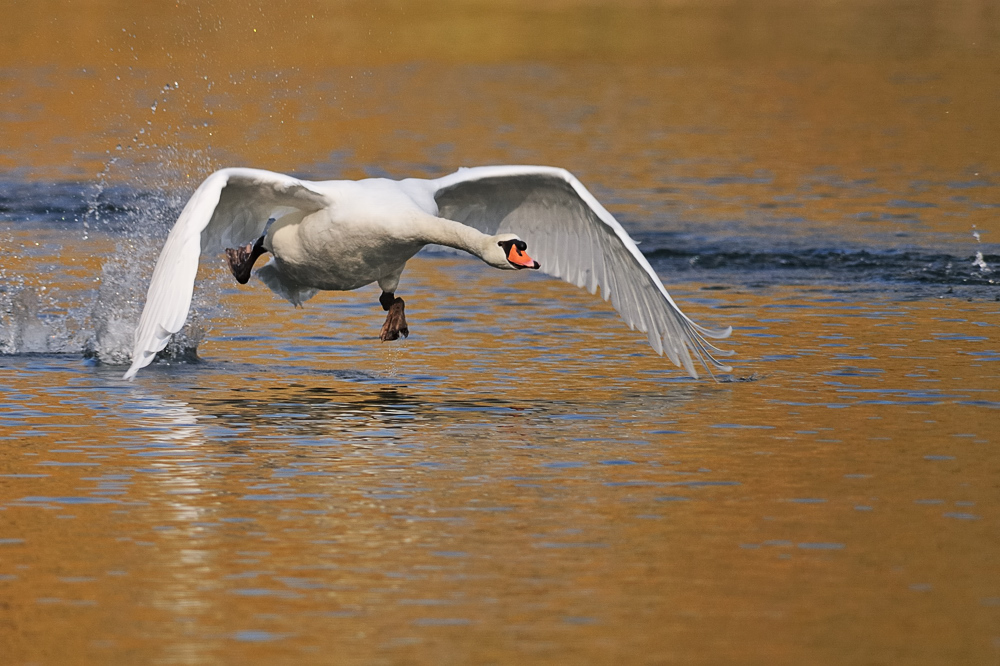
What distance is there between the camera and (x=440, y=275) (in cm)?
1862

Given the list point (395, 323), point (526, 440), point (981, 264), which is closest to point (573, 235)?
point (395, 323)

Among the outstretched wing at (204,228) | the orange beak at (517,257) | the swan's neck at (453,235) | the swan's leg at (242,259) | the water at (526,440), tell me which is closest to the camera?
the water at (526,440)

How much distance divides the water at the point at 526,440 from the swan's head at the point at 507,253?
98cm

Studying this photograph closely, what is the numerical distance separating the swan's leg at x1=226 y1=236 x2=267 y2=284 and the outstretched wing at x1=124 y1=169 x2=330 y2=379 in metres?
0.11

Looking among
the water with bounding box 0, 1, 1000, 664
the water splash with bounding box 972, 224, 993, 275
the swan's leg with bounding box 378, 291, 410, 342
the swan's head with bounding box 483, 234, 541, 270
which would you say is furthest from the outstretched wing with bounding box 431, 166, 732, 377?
the water splash with bounding box 972, 224, 993, 275

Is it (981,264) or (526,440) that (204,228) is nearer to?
(526,440)

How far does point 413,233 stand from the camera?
12.0 metres

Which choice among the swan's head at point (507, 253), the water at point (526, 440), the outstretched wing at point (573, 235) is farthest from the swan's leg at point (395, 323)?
the swan's head at point (507, 253)

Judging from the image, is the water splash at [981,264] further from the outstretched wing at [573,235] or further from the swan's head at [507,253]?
the swan's head at [507,253]

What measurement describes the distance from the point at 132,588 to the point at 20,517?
146 centimetres

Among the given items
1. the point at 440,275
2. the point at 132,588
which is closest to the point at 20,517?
the point at 132,588

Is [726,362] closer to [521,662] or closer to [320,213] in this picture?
[320,213]

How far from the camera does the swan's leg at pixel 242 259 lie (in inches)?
516

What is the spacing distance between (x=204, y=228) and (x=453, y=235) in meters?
1.52
